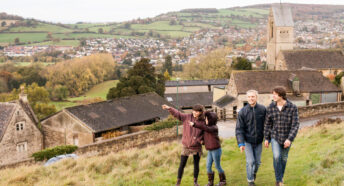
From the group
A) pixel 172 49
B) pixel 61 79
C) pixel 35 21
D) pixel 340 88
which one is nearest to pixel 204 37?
pixel 172 49

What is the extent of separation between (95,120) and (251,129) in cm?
2003

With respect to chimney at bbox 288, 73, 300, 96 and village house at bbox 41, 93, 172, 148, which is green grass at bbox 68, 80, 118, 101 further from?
A: chimney at bbox 288, 73, 300, 96

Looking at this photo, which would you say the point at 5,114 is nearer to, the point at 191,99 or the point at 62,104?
the point at 191,99

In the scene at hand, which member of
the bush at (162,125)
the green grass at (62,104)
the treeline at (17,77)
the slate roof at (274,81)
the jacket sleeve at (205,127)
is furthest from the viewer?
the treeline at (17,77)

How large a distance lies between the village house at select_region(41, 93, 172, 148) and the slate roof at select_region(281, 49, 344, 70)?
2821 centimetres

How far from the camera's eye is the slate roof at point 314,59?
51.1m

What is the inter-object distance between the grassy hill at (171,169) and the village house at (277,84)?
18087mm

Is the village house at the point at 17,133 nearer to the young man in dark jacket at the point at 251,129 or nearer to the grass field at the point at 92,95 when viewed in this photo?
the young man in dark jacket at the point at 251,129

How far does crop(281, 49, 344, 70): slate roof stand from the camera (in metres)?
51.1

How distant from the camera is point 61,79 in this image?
298ft

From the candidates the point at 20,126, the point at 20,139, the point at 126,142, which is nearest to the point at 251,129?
the point at 126,142

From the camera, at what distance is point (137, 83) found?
136 ft

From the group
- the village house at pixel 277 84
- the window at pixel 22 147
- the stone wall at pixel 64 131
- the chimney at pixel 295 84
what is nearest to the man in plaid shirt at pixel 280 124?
the stone wall at pixel 64 131

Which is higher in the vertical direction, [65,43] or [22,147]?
[65,43]
